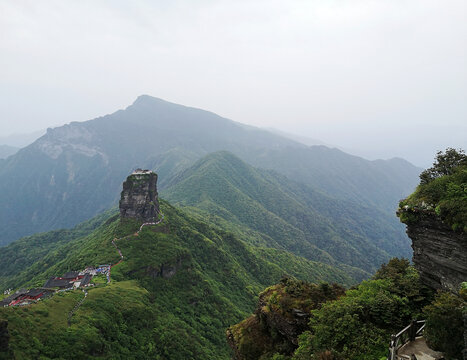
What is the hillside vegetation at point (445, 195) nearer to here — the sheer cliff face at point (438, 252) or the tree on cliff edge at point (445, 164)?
the tree on cliff edge at point (445, 164)

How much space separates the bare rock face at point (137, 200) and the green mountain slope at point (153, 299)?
3290mm

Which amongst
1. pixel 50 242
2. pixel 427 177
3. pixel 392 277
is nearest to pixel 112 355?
pixel 392 277

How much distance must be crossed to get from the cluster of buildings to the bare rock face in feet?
61.8

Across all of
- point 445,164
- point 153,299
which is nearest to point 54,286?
point 153,299

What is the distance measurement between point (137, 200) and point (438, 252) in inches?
2691

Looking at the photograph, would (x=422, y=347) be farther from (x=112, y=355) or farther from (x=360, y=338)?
(x=112, y=355)

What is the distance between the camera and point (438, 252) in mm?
17188

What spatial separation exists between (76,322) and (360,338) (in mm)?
37094

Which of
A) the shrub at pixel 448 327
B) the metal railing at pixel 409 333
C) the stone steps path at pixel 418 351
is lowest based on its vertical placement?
the stone steps path at pixel 418 351

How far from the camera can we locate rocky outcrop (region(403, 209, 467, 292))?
15.8 m

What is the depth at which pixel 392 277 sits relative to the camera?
20.2 metres

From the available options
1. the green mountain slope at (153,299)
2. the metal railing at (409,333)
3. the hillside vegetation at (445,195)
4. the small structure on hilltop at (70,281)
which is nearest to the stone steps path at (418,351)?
the metal railing at (409,333)

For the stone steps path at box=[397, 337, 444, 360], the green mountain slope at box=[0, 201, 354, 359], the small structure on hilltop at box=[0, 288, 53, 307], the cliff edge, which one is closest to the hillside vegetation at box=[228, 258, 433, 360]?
the stone steps path at box=[397, 337, 444, 360]

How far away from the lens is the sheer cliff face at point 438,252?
51.7 ft
